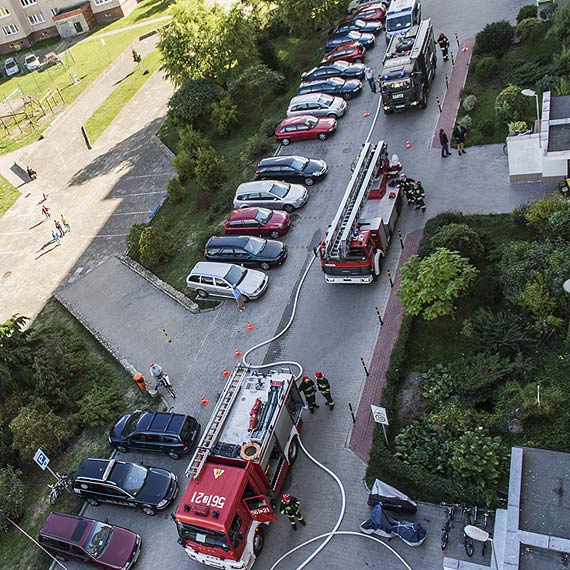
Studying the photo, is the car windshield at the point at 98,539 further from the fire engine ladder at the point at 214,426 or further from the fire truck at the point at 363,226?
the fire truck at the point at 363,226

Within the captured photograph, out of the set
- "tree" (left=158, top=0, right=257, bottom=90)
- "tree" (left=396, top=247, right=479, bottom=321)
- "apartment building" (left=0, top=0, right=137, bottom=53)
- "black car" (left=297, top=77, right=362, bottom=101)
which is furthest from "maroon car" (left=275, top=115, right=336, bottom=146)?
"apartment building" (left=0, top=0, right=137, bottom=53)

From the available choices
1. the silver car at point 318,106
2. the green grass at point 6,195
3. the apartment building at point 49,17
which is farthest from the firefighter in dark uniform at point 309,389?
the apartment building at point 49,17

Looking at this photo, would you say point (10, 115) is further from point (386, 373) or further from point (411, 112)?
point (386, 373)

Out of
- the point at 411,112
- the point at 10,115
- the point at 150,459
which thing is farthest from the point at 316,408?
the point at 10,115

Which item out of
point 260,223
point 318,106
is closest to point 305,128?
point 318,106

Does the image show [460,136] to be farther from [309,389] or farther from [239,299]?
[309,389]

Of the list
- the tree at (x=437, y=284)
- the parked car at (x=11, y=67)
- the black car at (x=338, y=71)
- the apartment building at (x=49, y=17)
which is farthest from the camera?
the apartment building at (x=49, y=17)
